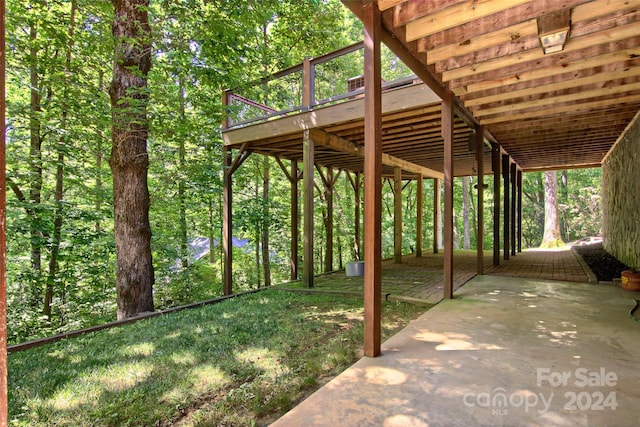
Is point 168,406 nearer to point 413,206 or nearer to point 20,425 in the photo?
point 20,425

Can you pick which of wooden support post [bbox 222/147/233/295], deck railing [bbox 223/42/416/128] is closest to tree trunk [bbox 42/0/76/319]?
deck railing [bbox 223/42/416/128]

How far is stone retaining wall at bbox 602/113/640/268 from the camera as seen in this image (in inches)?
196

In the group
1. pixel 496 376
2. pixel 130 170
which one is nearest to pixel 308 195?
pixel 130 170

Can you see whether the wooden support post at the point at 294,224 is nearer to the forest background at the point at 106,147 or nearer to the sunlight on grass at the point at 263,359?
the forest background at the point at 106,147

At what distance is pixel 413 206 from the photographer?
56.0ft

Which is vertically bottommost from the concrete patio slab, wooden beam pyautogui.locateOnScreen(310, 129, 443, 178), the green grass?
the green grass

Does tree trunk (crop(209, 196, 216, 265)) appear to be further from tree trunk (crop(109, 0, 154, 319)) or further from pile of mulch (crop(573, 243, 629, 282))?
pile of mulch (crop(573, 243, 629, 282))

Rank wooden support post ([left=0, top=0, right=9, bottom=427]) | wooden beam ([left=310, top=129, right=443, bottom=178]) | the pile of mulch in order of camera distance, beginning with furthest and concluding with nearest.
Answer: wooden beam ([left=310, top=129, right=443, bottom=178]) → the pile of mulch → wooden support post ([left=0, top=0, right=9, bottom=427])

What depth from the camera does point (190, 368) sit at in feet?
7.89

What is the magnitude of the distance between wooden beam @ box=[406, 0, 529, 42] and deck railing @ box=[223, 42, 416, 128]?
61.7 inches

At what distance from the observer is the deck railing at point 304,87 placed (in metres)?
4.90

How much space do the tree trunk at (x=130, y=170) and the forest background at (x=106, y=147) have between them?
0.79ft

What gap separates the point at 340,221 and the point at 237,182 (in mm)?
4188

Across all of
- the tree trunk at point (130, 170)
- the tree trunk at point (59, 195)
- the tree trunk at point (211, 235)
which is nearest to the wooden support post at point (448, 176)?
the tree trunk at point (130, 170)
